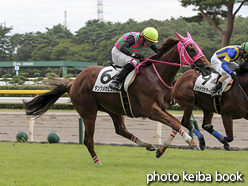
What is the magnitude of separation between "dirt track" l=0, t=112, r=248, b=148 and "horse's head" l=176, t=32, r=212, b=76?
292 centimetres

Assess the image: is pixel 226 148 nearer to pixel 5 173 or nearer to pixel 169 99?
pixel 169 99

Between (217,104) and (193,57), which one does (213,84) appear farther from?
(193,57)

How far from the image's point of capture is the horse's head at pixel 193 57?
189 inches

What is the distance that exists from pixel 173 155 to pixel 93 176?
6.75 feet

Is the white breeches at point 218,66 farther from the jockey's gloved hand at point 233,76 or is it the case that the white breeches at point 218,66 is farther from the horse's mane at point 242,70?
the horse's mane at point 242,70

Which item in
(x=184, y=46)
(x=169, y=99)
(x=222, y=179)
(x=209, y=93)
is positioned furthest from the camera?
A: (x=209, y=93)

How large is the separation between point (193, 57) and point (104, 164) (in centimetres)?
209

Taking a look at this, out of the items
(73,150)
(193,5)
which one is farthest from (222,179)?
(193,5)

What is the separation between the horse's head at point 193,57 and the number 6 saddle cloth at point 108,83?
802 millimetres

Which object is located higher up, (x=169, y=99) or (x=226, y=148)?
(x=169, y=99)

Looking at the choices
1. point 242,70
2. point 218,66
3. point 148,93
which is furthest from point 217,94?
point 148,93

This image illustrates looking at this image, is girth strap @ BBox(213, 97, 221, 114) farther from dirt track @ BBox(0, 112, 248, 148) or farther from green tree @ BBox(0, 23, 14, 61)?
green tree @ BBox(0, 23, 14, 61)

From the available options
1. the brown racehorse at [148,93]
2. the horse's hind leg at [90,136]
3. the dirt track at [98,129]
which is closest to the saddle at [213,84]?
the dirt track at [98,129]

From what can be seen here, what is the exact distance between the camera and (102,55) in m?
55.2
